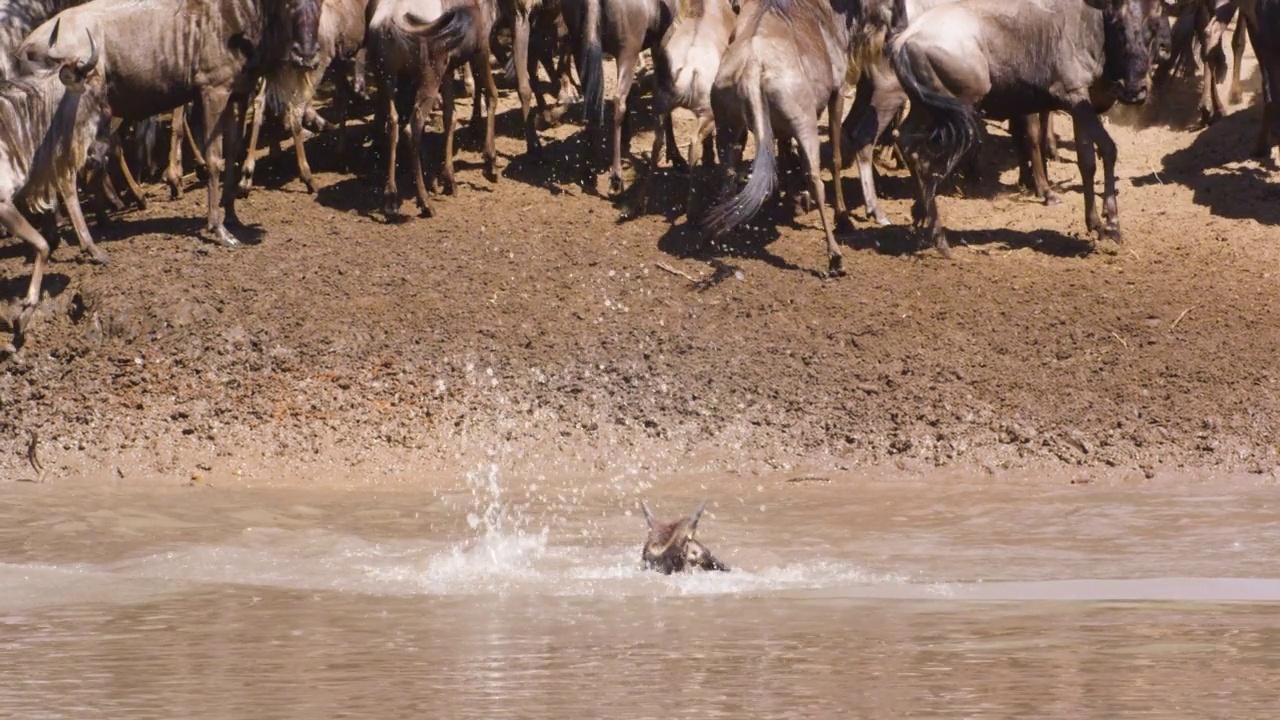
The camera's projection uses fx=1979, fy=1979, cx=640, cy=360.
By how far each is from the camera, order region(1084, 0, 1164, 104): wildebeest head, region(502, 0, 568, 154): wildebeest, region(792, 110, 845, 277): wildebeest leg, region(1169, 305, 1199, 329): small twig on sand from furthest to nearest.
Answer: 1. region(502, 0, 568, 154): wildebeest
2. region(1084, 0, 1164, 104): wildebeest head
3. region(792, 110, 845, 277): wildebeest leg
4. region(1169, 305, 1199, 329): small twig on sand

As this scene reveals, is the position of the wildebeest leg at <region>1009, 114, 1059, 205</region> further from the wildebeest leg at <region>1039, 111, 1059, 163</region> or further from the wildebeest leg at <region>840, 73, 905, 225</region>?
the wildebeest leg at <region>840, 73, 905, 225</region>

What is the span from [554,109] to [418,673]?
10.3 metres

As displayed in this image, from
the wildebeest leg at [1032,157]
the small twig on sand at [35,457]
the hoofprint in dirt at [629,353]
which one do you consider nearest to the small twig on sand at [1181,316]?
the hoofprint in dirt at [629,353]

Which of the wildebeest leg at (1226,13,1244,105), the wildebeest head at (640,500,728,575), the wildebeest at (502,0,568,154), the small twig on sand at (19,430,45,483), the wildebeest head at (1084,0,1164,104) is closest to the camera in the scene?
the wildebeest head at (640,500,728,575)

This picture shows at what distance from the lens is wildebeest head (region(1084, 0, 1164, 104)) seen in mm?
13336

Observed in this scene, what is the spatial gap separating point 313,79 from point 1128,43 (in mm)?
5632

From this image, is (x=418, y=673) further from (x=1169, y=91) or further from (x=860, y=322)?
(x=1169, y=91)

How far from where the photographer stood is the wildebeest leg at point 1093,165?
13336mm

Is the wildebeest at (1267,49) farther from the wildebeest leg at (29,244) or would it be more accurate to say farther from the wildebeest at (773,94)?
the wildebeest leg at (29,244)

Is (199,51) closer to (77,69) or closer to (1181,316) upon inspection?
(77,69)

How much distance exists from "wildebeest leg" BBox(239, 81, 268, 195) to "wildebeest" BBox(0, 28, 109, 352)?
1.61 metres

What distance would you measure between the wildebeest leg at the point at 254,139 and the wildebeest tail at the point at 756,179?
3.40 m

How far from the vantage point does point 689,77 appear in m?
14.1

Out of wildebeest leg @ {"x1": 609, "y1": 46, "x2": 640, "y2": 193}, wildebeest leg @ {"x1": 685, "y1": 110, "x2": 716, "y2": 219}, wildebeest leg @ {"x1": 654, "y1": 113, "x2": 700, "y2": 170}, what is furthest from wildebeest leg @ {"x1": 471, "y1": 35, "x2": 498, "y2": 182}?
wildebeest leg @ {"x1": 685, "y1": 110, "x2": 716, "y2": 219}
